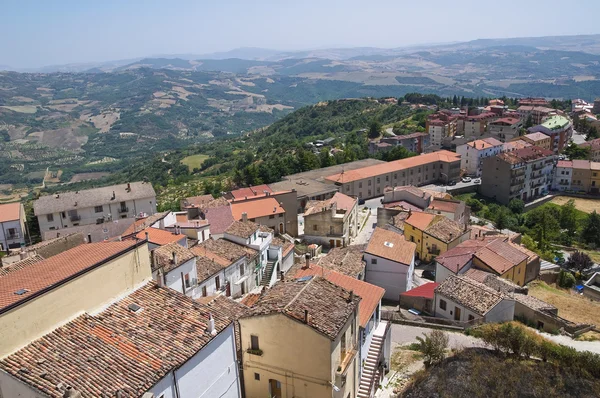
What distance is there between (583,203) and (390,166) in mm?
37802

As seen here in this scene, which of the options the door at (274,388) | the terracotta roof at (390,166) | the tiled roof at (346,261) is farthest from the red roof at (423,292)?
the terracotta roof at (390,166)

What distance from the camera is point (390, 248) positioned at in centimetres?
3631

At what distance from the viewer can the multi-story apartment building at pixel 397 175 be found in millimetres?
69125

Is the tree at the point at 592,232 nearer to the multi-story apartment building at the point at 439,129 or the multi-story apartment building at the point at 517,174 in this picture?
the multi-story apartment building at the point at 517,174

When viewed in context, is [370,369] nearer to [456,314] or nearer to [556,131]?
[456,314]

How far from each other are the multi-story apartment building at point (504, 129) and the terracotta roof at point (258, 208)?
76.8 metres

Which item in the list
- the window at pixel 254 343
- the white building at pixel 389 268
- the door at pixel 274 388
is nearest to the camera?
the window at pixel 254 343

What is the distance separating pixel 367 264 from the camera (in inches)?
1406

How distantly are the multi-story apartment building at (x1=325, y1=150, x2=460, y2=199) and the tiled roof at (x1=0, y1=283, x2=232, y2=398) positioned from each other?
5300cm

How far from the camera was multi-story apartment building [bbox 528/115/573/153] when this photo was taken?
10319 cm

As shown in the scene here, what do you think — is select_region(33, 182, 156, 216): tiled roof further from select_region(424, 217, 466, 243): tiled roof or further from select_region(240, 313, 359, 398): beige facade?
select_region(240, 313, 359, 398): beige facade

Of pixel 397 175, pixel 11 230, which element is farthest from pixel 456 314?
pixel 397 175

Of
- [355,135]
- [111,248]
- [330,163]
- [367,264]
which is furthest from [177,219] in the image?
[355,135]

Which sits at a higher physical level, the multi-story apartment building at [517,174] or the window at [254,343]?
the window at [254,343]
